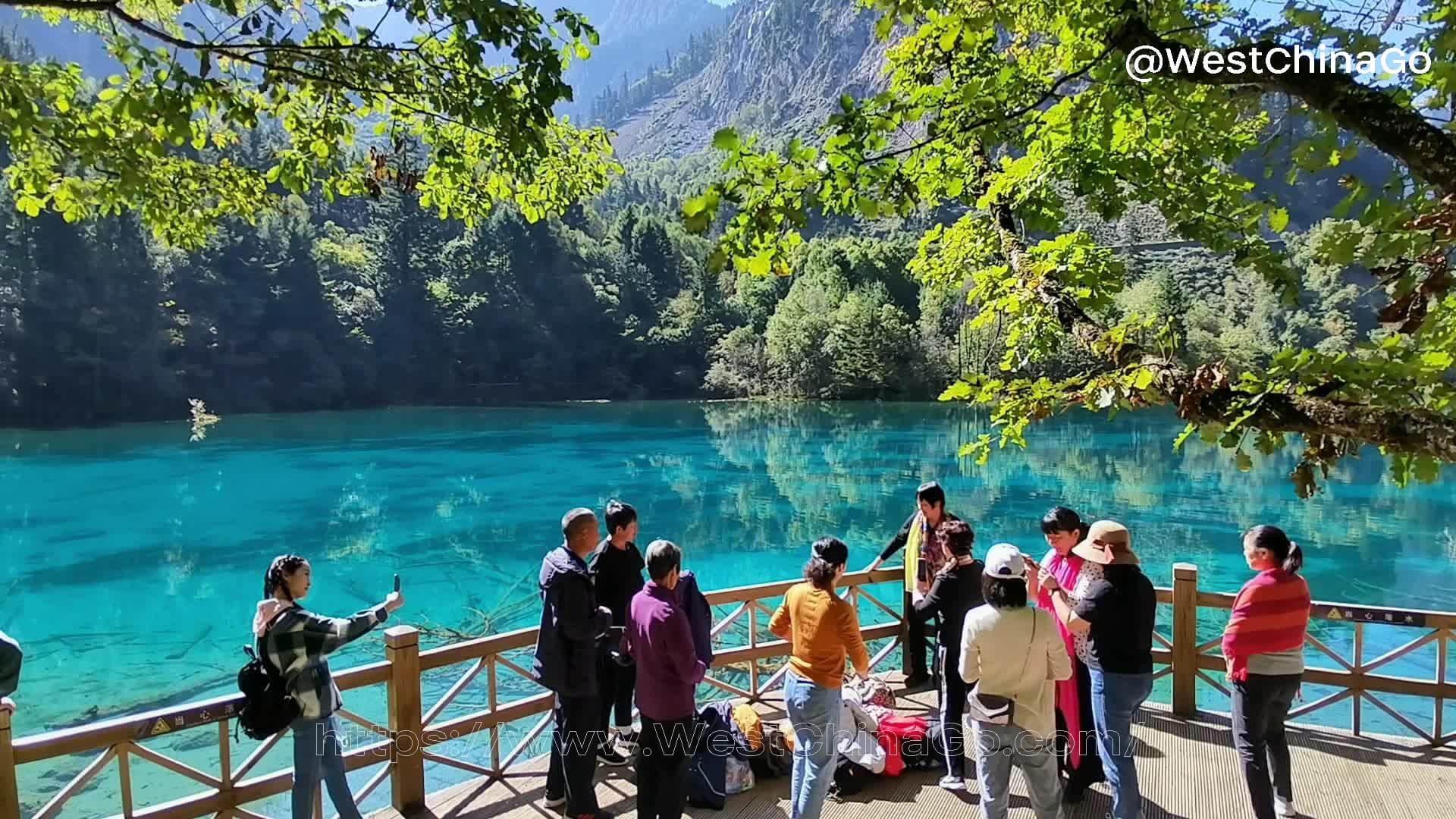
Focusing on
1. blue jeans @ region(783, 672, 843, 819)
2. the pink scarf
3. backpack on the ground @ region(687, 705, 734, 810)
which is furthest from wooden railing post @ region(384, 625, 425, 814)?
the pink scarf

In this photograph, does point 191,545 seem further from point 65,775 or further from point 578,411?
point 578,411

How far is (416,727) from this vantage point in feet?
13.1

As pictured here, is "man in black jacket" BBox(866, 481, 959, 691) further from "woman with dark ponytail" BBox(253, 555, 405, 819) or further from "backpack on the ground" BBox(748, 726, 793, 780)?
"woman with dark ponytail" BBox(253, 555, 405, 819)

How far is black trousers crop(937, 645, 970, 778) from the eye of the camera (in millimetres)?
4117

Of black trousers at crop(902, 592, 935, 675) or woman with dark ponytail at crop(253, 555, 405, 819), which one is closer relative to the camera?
woman with dark ponytail at crop(253, 555, 405, 819)

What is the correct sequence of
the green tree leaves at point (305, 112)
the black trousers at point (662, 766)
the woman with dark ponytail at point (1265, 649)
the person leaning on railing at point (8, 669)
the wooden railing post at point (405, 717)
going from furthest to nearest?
the wooden railing post at point (405, 717) < the black trousers at point (662, 766) < the woman with dark ponytail at point (1265, 649) < the person leaning on railing at point (8, 669) < the green tree leaves at point (305, 112)

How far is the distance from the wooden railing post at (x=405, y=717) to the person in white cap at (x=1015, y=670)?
2.49 m

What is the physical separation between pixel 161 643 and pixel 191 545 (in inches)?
271

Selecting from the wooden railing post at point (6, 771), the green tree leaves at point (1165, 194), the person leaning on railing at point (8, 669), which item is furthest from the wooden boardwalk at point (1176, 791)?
the green tree leaves at point (1165, 194)

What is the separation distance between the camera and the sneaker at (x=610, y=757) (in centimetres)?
451

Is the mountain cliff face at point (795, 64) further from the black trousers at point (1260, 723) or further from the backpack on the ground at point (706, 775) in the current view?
the black trousers at point (1260, 723)

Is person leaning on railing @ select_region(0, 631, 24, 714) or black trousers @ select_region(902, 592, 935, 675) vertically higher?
person leaning on railing @ select_region(0, 631, 24, 714)

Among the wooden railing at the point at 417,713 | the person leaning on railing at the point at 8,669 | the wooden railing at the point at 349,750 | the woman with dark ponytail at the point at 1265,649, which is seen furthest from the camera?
the woman with dark ponytail at the point at 1265,649

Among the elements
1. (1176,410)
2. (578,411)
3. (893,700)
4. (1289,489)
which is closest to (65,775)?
(893,700)
